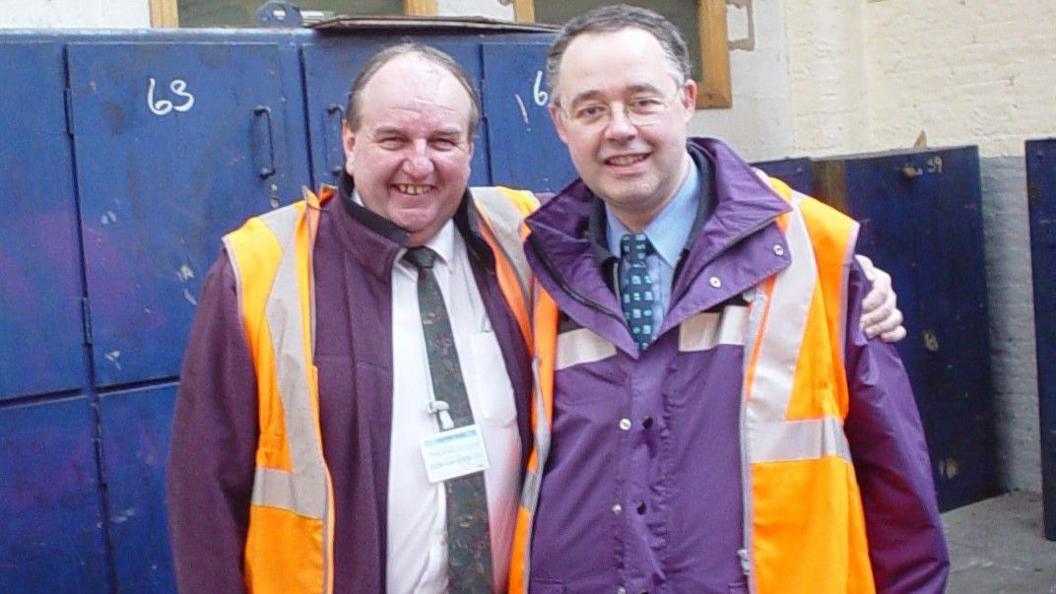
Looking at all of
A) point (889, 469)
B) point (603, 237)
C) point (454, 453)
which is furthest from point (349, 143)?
point (889, 469)

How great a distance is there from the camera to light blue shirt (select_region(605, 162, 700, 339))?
8.02 ft

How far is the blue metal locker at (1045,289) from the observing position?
5.72 meters

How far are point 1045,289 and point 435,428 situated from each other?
4050 mm

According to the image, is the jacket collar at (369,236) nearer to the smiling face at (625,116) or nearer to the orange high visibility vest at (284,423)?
the orange high visibility vest at (284,423)

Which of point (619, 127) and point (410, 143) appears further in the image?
point (410, 143)

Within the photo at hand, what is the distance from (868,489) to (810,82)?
489 cm

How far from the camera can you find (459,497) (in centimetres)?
253

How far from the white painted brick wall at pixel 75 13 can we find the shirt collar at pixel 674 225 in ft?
8.84

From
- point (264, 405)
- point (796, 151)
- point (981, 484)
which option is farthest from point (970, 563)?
point (264, 405)

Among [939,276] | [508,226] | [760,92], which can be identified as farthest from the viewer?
[760,92]

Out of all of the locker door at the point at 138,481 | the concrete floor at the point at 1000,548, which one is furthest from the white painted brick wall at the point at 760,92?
the locker door at the point at 138,481

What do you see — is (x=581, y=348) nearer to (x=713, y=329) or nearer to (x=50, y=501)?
(x=713, y=329)

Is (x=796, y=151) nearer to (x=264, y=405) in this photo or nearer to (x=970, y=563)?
(x=970, y=563)

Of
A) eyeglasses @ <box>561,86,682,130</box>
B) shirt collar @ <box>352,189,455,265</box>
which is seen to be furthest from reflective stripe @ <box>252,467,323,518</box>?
eyeglasses @ <box>561,86,682,130</box>
